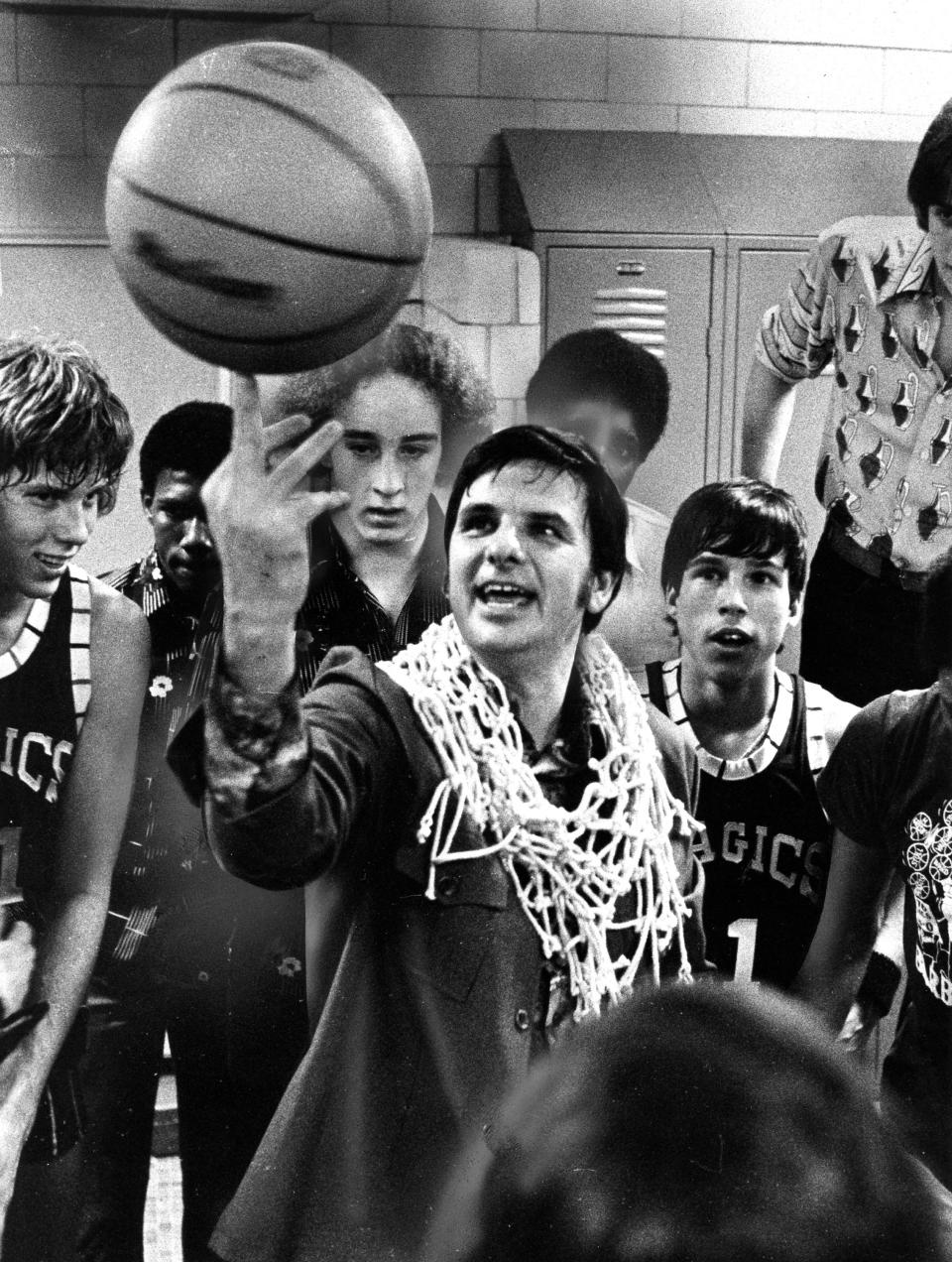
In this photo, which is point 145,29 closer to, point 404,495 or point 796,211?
point 404,495

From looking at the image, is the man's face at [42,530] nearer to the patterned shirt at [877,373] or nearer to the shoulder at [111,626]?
the shoulder at [111,626]

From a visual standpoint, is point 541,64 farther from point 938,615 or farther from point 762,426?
point 938,615

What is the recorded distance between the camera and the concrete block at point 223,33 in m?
2.34

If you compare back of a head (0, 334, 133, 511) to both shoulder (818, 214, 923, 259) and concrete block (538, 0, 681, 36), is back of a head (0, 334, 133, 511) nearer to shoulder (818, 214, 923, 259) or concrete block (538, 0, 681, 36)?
concrete block (538, 0, 681, 36)

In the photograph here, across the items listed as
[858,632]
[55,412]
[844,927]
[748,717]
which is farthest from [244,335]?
[844,927]

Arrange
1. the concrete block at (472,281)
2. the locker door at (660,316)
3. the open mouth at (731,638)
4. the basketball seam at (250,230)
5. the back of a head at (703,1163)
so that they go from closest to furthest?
the back of a head at (703,1163)
the basketball seam at (250,230)
the concrete block at (472,281)
the locker door at (660,316)
the open mouth at (731,638)

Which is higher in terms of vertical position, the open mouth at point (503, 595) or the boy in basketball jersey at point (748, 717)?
the open mouth at point (503, 595)

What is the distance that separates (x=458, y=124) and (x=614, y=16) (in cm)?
32

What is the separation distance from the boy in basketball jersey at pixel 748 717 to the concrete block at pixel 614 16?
759 millimetres

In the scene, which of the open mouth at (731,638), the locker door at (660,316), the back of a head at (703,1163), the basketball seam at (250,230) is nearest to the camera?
the back of a head at (703,1163)

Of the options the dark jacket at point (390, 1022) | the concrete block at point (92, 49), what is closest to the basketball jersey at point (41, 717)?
the dark jacket at point (390, 1022)

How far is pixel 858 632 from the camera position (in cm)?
269

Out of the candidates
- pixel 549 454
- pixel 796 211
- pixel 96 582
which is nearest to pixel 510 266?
pixel 549 454

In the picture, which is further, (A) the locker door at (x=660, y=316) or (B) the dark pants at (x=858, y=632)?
(B) the dark pants at (x=858, y=632)
